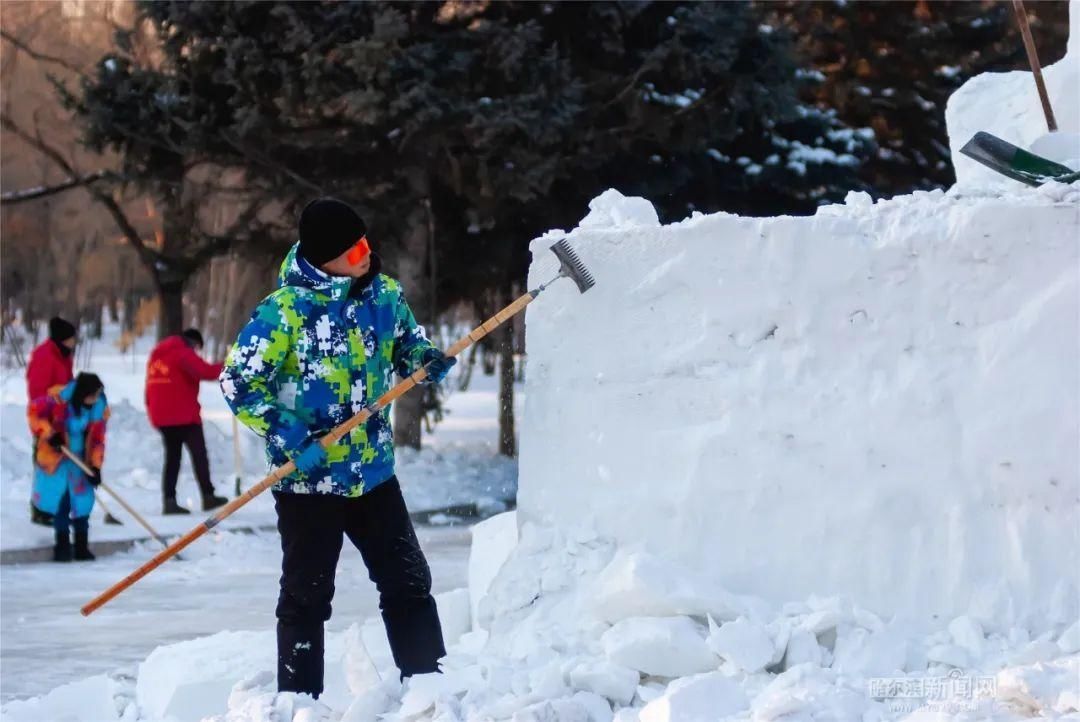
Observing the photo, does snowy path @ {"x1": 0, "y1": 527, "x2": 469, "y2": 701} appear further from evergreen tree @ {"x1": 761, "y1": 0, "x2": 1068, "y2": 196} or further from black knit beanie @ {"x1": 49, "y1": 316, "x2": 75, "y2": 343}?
evergreen tree @ {"x1": 761, "y1": 0, "x2": 1068, "y2": 196}

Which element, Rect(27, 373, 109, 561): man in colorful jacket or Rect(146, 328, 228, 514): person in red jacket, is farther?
Rect(146, 328, 228, 514): person in red jacket

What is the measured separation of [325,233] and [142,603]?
4.55 meters

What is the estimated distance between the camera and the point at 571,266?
537 centimetres

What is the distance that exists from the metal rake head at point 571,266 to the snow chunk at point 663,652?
121cm

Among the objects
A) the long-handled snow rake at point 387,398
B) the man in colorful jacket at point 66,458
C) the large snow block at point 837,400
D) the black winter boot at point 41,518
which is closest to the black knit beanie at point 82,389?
the man in colorful jacket at point 66,458

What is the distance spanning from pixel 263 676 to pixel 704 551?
1442mm

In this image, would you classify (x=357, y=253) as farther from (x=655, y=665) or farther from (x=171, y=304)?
(x=171, y=304)

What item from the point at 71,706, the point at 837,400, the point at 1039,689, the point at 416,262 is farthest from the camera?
the point at 416,262

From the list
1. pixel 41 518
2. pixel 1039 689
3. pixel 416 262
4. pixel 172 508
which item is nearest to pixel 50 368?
pixel 41 518

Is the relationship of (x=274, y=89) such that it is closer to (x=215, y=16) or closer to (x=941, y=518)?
(x=215, y=16)

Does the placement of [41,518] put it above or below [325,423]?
below

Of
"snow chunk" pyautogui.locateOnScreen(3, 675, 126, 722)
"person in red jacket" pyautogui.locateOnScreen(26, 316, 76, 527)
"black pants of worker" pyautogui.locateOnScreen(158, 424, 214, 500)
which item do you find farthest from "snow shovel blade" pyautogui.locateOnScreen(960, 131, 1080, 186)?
"black pants of worker" pyautogui.locateOnScreen(158, 424, 214, 500)

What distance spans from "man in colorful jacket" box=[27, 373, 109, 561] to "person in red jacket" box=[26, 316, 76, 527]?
0.68 m

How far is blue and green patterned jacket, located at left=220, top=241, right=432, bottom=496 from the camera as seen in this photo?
479 centimetres
